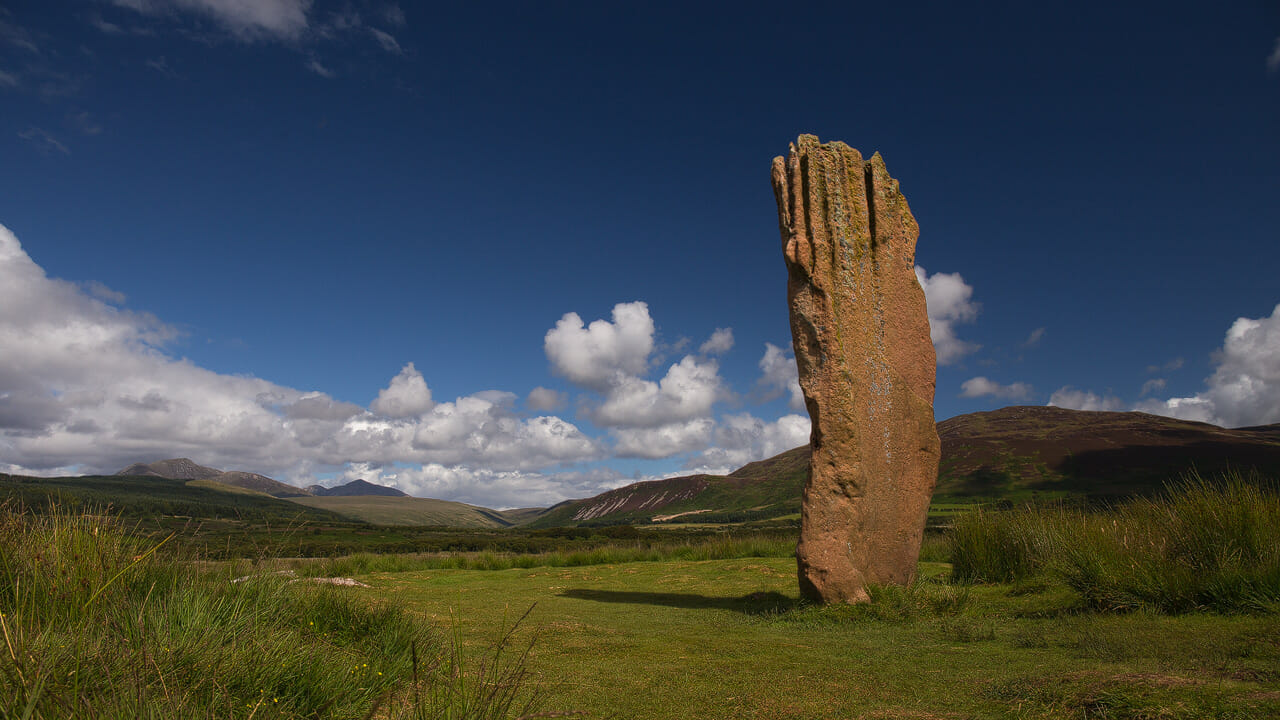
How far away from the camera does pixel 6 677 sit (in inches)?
111

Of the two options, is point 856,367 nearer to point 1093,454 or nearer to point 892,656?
point 892,656

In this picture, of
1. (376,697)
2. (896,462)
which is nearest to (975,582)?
(896,462)

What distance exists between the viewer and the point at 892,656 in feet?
20.5

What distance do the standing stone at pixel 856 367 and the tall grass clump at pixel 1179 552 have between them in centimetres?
208

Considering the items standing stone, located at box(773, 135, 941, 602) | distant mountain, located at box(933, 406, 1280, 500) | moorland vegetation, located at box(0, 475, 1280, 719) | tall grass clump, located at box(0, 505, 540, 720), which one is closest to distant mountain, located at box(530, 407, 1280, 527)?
distant mountain, located at box(933, 406, 1280, 500)

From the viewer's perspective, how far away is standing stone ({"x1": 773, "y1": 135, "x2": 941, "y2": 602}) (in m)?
9.32

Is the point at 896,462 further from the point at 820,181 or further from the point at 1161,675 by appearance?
the point at 1161,675

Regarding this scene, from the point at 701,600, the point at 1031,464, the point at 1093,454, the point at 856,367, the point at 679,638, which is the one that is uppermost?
the point at 1093,454

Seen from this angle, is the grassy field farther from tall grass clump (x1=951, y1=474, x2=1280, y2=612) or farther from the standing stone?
the standing stone

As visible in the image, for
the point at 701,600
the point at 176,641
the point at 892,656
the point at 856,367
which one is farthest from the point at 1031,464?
the point at 176,641

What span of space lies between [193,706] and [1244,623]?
342 inches

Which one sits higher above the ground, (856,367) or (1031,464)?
(856,367)

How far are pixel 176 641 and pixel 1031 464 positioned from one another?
10770cm

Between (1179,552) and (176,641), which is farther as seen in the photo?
(1179,552)
